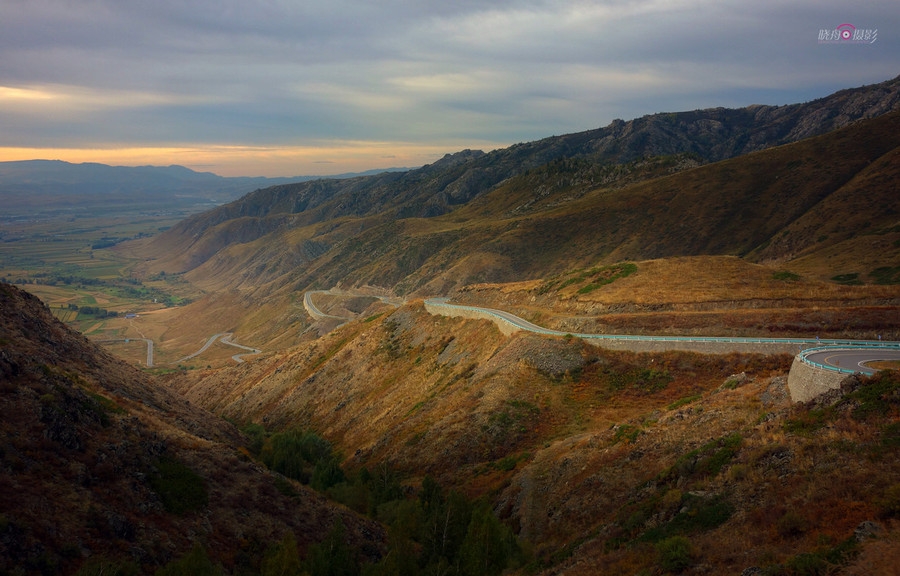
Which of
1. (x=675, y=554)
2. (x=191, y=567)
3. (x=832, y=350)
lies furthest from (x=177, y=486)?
(x=832, y=350)

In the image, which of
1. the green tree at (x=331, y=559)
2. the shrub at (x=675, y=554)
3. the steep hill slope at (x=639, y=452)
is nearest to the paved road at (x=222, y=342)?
the steep hill slope at (x=639, y=452)

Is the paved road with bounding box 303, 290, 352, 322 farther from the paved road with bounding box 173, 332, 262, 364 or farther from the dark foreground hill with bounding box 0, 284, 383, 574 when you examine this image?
the dark foreground hill with bounding box 0, 284, 383, 574

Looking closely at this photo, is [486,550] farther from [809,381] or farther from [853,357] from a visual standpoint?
[853,357]

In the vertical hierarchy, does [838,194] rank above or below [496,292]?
above

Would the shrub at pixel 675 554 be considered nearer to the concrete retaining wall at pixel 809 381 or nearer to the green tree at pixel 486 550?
the green tree at pixel 486 550

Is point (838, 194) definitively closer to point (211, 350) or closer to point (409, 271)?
point (409, 271)

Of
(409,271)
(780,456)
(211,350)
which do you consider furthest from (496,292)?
(211,350)

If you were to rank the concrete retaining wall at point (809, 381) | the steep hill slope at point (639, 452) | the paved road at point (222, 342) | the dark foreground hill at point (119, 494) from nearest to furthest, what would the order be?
the steep hill slope at point (639, 452)
the dark foreground hill at point (119, 494)
the concrete retaining wall at point (809, 381)
the paved road at point (222, 342)
